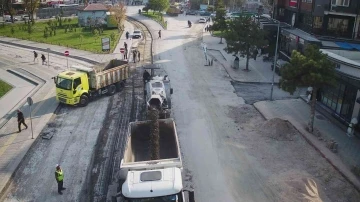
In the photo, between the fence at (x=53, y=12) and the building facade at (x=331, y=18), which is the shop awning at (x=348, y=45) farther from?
the fence at (x=53, y=12)

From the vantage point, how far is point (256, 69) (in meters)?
36.8

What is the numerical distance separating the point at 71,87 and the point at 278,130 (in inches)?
555

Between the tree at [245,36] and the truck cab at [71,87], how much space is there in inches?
644

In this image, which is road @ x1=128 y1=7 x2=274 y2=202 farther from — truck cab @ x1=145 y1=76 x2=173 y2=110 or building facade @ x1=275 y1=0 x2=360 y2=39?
building facade @ x1=275 y1=0 x2=360 y2=39

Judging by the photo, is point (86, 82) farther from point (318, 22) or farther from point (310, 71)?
point (318, 22)

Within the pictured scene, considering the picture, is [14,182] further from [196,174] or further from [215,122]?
[215,122]

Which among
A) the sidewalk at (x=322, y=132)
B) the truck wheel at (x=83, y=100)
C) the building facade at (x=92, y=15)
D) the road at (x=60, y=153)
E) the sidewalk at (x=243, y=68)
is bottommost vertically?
the road at (x=60, y=153)

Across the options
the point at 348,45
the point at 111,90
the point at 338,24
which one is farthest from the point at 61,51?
the point at 348,45

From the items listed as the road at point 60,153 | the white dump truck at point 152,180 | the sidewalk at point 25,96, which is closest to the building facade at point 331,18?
the road at point 60,153

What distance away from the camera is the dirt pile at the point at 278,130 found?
2133 cm

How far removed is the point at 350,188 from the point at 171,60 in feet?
85.5

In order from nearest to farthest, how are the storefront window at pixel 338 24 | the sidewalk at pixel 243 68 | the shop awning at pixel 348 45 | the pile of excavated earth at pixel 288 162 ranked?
1. the pile of excavated earth at pixel 288 162
2. the shop awning at pixel 348 45
3. the storefront window at pixel 338 24
4. the sidewalk at pixel 243 68

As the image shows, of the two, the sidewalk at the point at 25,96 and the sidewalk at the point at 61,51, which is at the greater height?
the sidewalk at the point at 61,51

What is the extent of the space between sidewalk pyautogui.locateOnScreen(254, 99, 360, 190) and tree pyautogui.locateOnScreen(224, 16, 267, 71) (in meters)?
9.16
